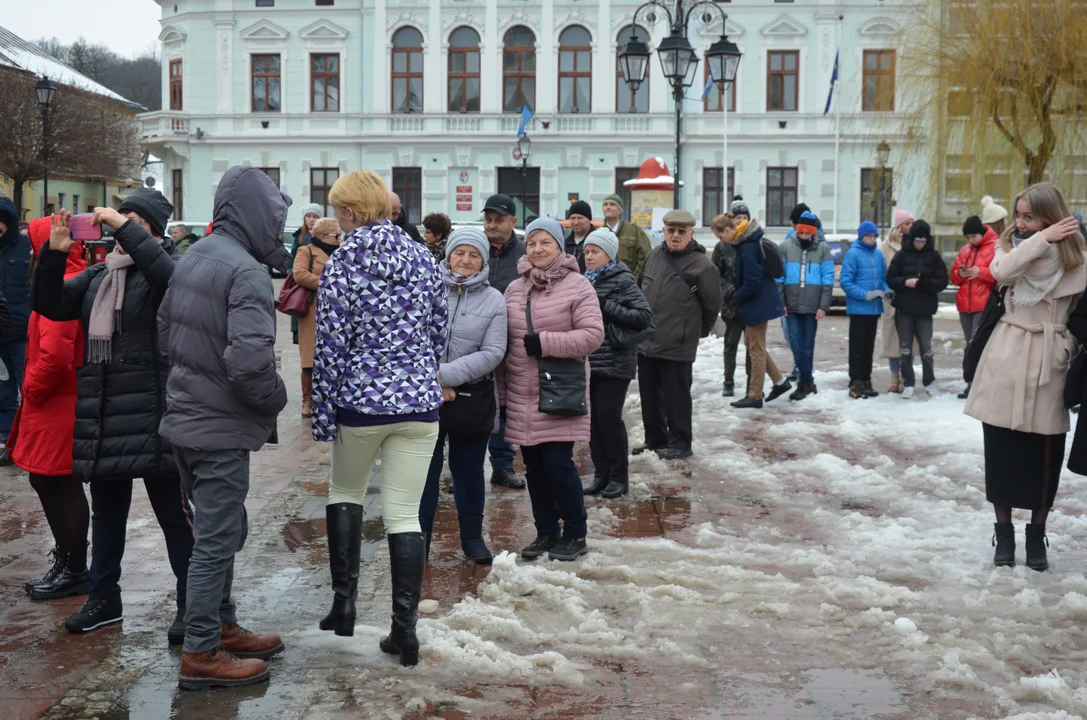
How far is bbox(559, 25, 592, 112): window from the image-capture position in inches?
1768

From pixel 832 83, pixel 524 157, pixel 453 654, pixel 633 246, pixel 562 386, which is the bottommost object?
pixel 453 654

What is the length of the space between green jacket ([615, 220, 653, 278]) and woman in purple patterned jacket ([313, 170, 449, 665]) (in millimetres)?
6657

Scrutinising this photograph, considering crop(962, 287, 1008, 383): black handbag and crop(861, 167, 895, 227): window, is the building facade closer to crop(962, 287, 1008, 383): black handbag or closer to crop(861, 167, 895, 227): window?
crop(861, 167, 895, 227): window

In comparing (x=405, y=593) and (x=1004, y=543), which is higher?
(x=405, y=593)

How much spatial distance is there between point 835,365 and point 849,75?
2968 centimetres

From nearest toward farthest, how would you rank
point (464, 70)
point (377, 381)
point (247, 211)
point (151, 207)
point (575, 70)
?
point (247, 211)
point (377, 381)
point (151, 207)
point (575, 70)
point (464, 70)

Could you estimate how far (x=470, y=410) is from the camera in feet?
21.0

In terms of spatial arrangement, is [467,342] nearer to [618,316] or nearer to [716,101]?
[618,316]

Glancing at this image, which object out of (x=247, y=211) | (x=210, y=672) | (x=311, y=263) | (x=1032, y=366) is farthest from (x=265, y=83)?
(x=210, y=672)

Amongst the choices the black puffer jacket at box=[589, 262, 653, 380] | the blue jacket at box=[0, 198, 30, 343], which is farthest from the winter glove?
the blue jacket at box=[0, 198, 30, 343]

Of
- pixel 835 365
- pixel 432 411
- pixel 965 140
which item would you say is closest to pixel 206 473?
pixel 432 411

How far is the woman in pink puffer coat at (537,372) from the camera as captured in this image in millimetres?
6770

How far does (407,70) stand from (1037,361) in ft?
134

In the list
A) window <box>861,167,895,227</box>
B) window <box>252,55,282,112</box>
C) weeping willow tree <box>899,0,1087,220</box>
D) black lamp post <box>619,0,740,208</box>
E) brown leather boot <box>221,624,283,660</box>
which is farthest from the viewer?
window <box>252,55,282,112</box>
